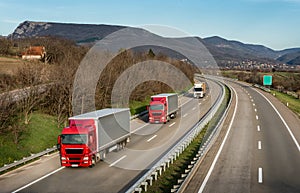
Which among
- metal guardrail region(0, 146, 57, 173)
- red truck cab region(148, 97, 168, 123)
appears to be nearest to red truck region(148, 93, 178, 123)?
red truck cab region(148, 97, 168, 123)

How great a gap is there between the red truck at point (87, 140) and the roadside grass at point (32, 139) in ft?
12.4

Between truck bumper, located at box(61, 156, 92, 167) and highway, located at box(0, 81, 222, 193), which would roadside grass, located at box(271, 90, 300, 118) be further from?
truck bumper, located at box(61, 156, 92, 167)

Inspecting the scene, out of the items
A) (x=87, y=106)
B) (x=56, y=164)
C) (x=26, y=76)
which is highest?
(x=26, y=76)

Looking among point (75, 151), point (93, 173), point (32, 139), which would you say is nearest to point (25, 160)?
point (75, 151)

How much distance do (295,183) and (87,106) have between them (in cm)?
2168

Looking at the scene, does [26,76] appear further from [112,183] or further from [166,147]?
[112,183]

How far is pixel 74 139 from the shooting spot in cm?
2008

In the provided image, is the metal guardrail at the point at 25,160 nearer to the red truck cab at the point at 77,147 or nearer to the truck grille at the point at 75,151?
the red truck cab at the point at 77,147

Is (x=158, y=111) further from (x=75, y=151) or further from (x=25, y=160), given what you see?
(x=25, y=160)

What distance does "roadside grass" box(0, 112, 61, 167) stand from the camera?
2230cm

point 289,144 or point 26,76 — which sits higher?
point 26,76


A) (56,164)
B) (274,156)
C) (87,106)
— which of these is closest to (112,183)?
(56,164)

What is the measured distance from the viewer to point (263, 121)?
1501 inches

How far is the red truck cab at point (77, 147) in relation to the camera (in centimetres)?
1991
